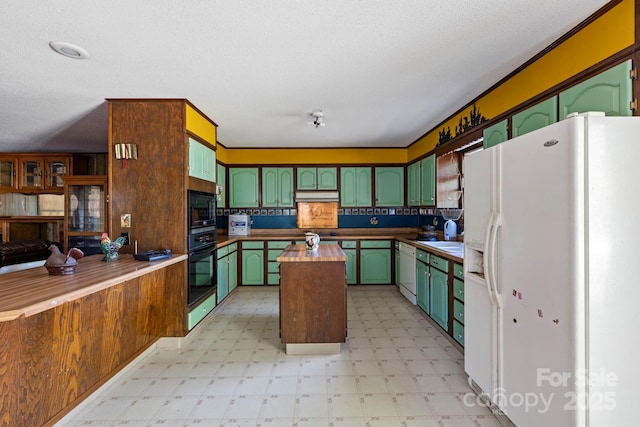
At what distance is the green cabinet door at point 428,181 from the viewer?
403cm

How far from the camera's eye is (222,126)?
384 cm

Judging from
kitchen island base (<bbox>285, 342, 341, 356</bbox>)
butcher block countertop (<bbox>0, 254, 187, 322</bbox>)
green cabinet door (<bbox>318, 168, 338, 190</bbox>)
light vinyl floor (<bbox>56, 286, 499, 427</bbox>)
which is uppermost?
green cabinet door (<bbox>318, 168, 338, 190</bbox>)

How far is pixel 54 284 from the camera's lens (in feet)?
5.68

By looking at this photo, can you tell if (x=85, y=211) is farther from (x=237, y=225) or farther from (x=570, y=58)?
(x=570, y=58)

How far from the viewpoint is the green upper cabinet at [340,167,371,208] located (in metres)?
5.13

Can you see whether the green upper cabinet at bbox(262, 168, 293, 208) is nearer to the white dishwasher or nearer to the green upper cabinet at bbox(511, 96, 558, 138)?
the white dishwasher

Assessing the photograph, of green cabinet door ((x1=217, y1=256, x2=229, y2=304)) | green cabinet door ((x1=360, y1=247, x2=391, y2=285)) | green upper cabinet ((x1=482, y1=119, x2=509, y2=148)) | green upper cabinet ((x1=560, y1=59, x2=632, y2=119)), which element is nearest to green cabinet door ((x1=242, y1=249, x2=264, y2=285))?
green cabinet door ((x1=217, y1=256, x2=229, y2=304))

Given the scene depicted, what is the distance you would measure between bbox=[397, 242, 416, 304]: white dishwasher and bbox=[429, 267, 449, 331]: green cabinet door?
0.58 metres

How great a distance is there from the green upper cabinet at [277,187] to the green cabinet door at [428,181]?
7.10ft

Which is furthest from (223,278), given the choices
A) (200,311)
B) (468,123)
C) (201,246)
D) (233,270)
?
(468,123)

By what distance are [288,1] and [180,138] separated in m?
1.83

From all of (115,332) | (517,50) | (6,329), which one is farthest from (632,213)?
(115,332)

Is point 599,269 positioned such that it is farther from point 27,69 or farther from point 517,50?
point 27,69

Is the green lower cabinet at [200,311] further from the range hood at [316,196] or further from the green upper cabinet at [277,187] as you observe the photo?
the range hood at [316,196]
